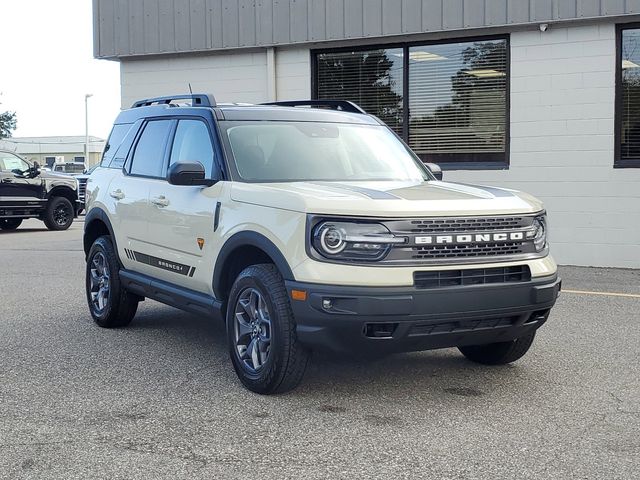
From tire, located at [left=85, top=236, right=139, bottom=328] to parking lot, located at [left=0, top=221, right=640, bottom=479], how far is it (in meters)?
0.15

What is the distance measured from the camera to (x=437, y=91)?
12977 mm

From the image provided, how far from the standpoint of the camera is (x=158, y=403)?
5.09m

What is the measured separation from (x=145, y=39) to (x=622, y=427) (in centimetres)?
1229

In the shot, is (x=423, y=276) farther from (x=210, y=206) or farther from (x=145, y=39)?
(x=145, y=39)

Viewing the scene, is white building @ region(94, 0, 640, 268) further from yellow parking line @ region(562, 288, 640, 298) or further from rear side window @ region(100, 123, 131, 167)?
rear side window @ region(100, 123, 131, 167)

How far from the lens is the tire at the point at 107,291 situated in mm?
7277

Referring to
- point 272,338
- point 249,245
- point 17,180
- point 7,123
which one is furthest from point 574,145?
point 7,123

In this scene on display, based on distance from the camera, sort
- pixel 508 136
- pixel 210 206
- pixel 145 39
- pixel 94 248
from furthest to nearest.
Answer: pixel 145 39
pixel 508 136
pixel 94 248
pixel 210 206

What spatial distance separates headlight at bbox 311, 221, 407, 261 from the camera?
4.80m

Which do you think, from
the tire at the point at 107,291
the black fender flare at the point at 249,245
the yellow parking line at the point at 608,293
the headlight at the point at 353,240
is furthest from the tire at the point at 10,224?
the headlight at the point at 353,240

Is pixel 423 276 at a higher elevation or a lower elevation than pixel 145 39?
lower

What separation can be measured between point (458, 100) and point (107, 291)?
23.4 ft

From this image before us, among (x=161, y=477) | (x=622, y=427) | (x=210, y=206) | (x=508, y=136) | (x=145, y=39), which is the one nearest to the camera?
(x=161, y=477)

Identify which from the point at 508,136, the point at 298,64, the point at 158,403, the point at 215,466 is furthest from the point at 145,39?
the point at 215,466
